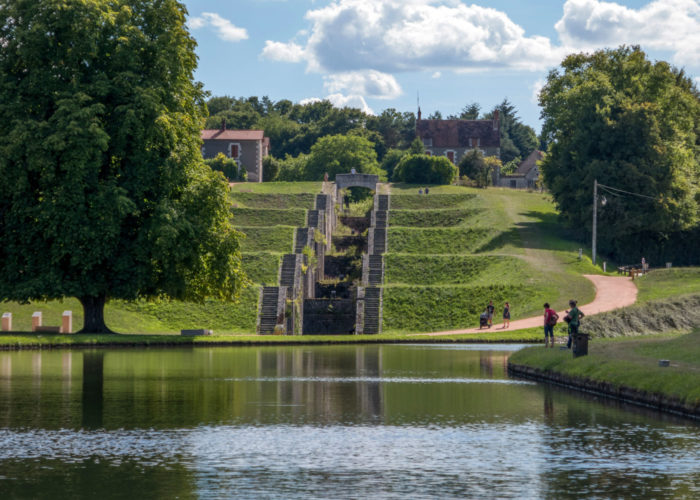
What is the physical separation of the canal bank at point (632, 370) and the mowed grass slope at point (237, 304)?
77.3ft

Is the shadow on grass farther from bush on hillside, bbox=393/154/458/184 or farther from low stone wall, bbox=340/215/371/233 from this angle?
bush on hillside, bbox=393/154/458/184

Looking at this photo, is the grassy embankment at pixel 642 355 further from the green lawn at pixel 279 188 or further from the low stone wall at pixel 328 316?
the green lawn at pixel 279 188

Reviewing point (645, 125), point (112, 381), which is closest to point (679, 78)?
point (645, 125)

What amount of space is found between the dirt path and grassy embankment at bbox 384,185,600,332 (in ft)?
2.98

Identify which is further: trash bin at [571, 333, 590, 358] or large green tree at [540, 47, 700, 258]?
large green tree at [540, 47, 700, 258]

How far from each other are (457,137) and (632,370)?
133752 mm

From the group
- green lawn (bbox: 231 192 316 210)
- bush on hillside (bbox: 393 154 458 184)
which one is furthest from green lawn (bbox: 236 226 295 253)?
bush on hillside (bbox: 393 154 458 184)

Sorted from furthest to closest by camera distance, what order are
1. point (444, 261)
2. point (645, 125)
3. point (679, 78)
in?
point (679, 78) → point (645, 125) → point (444, 261)

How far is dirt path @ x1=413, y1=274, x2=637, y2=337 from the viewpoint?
5597 cm

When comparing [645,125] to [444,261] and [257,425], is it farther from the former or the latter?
[257,425]

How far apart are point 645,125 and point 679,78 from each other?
2477cm


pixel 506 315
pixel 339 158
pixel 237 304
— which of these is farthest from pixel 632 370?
pixel 339 158

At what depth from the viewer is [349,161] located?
405 ft

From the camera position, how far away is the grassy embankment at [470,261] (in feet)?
202
